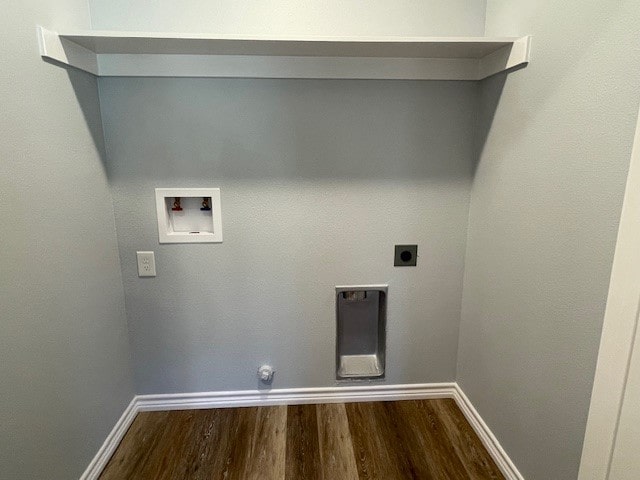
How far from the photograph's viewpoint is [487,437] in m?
1.63

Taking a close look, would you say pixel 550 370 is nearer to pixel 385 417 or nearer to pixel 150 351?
pixel 385 417

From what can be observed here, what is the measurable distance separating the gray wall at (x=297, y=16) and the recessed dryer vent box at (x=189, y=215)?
0.66 metres

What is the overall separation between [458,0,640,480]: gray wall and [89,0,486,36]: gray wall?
0.56ft

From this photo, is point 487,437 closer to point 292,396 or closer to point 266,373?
point 292,396

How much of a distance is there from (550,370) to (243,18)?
5.69 feet

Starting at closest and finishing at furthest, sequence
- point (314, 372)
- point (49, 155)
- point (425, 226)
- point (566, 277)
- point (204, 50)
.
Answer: point (566, 277)
point (49, 155)
point (204, 50)
point (425, 226)
point (314, 372)

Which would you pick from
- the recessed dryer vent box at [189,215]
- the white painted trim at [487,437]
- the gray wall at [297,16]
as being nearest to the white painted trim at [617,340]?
the white painted trim at [487,437]

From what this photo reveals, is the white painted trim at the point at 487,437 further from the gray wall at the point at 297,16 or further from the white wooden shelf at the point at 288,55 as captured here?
the gray wall at the point at 297,16

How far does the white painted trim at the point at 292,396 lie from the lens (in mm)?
1878

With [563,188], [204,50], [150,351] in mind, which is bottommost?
[150,351]

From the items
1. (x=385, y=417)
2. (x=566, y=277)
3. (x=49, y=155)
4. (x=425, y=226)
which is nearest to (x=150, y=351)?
(x=49, y=155)

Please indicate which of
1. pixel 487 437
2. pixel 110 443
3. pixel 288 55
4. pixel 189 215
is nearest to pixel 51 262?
pixel 189 215

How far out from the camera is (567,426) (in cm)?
Result: 115

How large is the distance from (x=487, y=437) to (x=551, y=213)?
1.05 m
